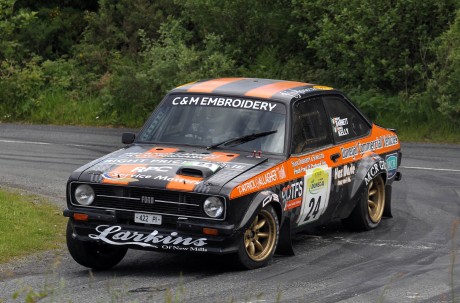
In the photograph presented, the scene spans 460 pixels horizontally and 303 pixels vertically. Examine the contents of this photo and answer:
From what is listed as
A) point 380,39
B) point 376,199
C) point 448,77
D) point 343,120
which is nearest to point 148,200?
point 343,120

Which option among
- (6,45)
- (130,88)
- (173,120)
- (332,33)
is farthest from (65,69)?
(173,120)

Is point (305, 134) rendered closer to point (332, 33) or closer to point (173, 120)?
point (173, 120)

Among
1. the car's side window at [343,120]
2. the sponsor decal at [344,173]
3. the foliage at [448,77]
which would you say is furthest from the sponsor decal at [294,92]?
the foliage at [448,77]

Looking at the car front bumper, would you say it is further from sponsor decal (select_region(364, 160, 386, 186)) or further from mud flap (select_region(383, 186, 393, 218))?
mud flap (select_region(383, 186, 393, 218))

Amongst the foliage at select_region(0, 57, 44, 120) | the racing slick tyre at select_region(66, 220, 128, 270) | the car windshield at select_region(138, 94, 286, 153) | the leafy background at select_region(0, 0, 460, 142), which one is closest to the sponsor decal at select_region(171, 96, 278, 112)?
the car windshield at select_region(138, 94, 286, 153)

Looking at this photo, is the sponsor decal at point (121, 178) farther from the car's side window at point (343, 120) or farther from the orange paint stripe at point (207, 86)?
the car's side window at point (343, 120)

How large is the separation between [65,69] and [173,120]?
14868 millimetres

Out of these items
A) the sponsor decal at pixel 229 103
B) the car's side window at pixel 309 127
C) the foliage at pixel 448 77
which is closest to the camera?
the car's side window at pixel 309 127

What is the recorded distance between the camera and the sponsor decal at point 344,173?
11.7 metres

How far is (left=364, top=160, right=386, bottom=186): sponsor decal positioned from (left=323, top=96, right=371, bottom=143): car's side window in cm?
38

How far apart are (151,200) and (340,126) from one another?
304 cm

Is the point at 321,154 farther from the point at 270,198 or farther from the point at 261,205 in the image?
the point at 261,205

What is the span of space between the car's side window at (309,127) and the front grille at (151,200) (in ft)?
5.20

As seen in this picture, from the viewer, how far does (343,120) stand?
12.3 meters
